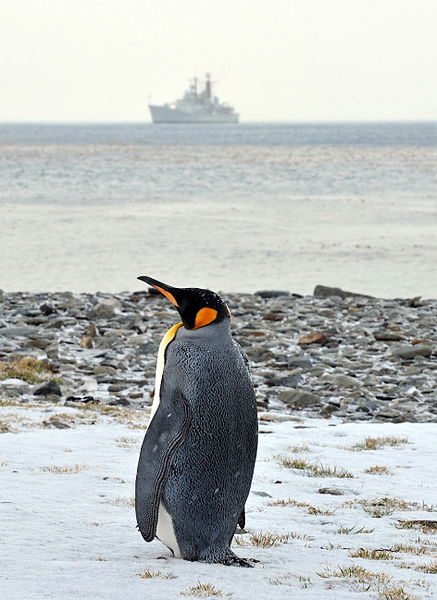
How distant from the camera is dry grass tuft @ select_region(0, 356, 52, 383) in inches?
409

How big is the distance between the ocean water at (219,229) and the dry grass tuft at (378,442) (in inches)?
444

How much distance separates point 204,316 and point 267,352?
766 centimetres

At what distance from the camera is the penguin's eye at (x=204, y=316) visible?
4320mm

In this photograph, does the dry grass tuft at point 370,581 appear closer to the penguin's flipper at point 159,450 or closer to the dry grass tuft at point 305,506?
the penguin's flipper at point 159,450

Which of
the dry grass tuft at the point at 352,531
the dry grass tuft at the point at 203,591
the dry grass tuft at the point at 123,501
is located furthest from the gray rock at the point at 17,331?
the dry grass tuft at the point at 203,591

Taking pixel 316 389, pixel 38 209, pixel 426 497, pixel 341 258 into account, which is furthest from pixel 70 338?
pixel 38 209

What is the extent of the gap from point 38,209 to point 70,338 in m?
24.7

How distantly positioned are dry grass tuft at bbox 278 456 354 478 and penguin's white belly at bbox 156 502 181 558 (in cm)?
248

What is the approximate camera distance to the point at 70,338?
41.8 ft

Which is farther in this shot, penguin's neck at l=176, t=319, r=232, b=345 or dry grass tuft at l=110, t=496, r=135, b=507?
dry grass tuft at l=110, t=496, r=135, b=507

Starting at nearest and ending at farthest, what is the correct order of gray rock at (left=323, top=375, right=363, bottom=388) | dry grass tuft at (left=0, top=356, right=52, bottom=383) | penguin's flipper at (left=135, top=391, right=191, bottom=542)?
penguin's flipper at (left=135, top=391, right=191, bottom=542)
dry grass tuft at (left=0, top=356, right=52, bottom=383)
gray rock at (left=323, top=375, right=363, bottom=388)

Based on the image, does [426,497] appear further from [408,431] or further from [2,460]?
[2,460]

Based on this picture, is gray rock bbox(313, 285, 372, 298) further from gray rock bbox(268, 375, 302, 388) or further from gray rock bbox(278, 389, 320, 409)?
gray rock bbox(278, 389, 320, 409)

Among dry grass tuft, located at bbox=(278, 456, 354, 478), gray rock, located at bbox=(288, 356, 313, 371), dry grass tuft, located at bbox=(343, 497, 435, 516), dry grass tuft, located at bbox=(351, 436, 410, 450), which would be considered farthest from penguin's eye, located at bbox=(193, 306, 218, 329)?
gray rock, located at bbox=(288, 356, 313, 371)
